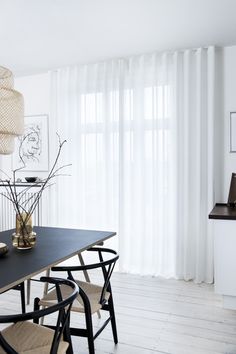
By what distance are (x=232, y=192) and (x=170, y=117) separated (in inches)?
41.5

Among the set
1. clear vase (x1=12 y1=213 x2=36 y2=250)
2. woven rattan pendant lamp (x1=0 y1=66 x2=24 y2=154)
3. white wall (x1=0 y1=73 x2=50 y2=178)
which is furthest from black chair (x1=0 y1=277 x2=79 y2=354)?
white wall (x1=0 y1=73 x2=50 y2=178)

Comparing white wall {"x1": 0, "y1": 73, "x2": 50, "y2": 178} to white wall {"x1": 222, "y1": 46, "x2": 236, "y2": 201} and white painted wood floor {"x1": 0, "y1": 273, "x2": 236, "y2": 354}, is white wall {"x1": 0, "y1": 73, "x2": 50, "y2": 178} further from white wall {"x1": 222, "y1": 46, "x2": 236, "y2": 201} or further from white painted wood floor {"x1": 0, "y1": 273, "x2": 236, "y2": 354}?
white wall {"x1": 222, "y1": 46, "x2": 236, "y2": 201}

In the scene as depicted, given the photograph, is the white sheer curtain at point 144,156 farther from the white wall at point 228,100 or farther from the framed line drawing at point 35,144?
the framed line drawing at point 35,144

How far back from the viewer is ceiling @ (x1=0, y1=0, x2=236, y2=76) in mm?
2643

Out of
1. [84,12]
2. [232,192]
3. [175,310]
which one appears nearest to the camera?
[84,12]

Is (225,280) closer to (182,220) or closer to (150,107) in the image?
(182,220)

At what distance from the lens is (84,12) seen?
8.98 ft

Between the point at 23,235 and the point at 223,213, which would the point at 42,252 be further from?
the point at 223,213

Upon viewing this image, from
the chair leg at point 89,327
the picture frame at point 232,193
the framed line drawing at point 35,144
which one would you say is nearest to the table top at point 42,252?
the chair leg at point 89,327

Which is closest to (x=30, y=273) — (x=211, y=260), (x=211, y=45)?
(x=211, y=260)

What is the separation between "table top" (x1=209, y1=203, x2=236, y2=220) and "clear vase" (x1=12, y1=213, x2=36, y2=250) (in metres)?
1.52

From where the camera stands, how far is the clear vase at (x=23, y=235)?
2.23m

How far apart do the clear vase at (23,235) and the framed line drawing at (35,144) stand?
226 cm

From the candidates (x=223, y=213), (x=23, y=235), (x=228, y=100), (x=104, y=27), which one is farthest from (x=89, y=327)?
(x=228, y=100)
